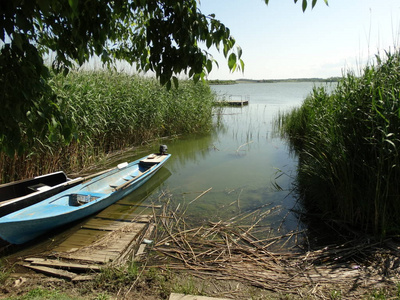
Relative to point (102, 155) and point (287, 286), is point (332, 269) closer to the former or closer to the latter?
point (287, 286)

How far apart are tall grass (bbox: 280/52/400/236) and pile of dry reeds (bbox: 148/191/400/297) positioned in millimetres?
563

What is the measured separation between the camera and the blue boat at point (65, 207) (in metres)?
4.22

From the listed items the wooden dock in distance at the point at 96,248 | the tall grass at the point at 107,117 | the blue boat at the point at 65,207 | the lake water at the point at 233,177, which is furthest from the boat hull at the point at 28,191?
the lake water at the point at 233,177

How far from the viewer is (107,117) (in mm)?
9008

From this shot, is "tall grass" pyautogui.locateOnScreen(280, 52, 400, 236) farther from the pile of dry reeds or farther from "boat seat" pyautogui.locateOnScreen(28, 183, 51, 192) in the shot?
"boat seat" pyautogui.locateOnScreen(28, 183, 51, 192)

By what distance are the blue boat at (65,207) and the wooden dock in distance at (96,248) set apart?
34 centimetres

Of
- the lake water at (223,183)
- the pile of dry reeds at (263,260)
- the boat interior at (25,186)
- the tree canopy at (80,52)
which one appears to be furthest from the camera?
the lake water at (223,183)

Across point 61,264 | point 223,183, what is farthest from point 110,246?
point 223,183

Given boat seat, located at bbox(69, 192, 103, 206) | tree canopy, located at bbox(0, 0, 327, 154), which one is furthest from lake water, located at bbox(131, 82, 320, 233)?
tree canopy, located at bbox(0, 0, 327, 154)

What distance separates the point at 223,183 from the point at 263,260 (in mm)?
3828

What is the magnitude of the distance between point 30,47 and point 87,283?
258cm

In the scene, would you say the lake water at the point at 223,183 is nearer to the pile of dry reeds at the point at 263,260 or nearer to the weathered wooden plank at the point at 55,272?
the pile of dry reeds at the point at 263,260

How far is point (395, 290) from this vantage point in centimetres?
309

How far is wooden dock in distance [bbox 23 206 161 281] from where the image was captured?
3732 millimetres
